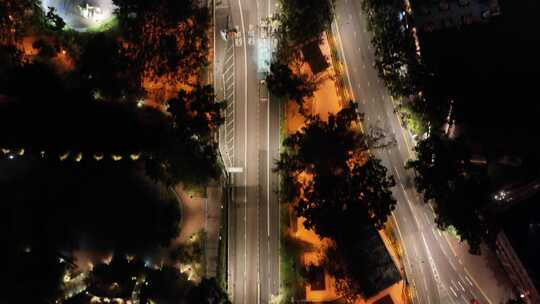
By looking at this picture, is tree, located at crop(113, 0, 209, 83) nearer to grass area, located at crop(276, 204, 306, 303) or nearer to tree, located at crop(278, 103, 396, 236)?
tree, located at crop(278, 103, 396, 236)

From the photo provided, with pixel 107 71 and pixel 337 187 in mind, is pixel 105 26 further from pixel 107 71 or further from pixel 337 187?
pixel 337 187

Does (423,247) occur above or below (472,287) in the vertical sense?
above

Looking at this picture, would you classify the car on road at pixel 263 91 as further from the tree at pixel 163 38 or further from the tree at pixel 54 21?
the tree at pixel 54 21

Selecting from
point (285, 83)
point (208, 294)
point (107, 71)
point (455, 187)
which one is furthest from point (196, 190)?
→ point (455, 187)

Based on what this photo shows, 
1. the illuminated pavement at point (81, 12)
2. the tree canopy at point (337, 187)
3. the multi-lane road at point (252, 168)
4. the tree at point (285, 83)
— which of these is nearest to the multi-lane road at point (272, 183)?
the multi-lane road at point (252, 168)

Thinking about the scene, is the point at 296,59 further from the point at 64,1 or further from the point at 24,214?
the point at 24,214

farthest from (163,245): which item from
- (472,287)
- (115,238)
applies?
(472,287)
